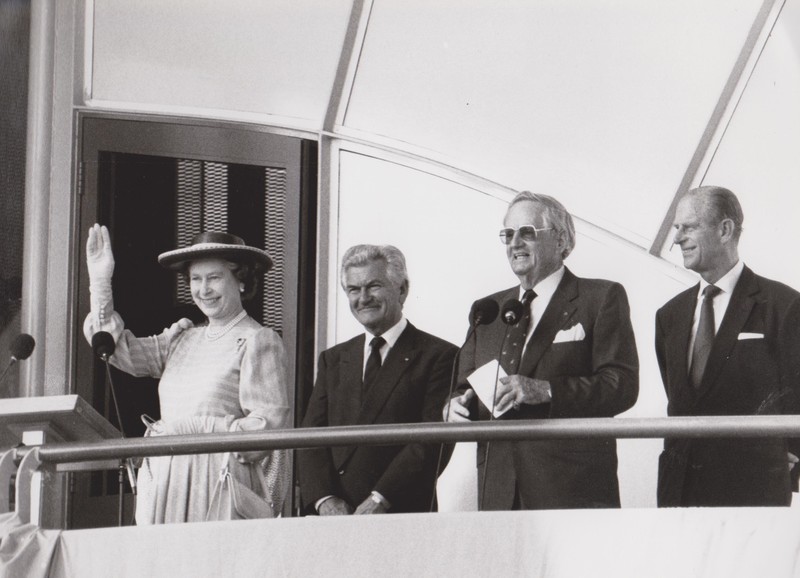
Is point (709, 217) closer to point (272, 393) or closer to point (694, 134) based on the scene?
point (272, 393)

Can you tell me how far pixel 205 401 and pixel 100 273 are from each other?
828 millimetres

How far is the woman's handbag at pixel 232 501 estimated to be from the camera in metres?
4.14

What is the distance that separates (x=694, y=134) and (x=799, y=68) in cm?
51

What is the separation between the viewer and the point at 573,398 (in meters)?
4.01

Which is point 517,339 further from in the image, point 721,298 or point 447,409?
point 721,298

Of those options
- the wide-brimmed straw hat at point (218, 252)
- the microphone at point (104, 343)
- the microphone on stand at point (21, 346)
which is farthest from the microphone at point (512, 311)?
the microphone on stand at point (21, 346)

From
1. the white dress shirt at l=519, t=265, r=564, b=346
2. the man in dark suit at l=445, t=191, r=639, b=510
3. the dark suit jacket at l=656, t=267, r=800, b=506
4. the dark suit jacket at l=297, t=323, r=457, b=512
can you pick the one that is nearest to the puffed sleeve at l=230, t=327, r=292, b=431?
the dark suit jacket at l=297, t=323, r=457, b=512

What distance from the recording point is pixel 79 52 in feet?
21.0

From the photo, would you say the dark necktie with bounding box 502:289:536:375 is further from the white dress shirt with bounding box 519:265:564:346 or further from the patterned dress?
the patterned dress

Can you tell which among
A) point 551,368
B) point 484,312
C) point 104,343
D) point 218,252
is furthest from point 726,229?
point 104,343

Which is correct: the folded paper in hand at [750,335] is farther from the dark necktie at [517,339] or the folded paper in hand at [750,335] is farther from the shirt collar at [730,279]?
the dark necktie at [517,339]

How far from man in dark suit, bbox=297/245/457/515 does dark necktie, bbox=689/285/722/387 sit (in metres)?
0.67

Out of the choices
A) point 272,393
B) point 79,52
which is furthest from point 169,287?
point 272,393

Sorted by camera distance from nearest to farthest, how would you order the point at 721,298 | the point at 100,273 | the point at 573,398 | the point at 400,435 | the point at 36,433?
the point at 400,435 < the point at 36,433 < the point at 573,398 < the point at 721,298 < the point at 100,273
